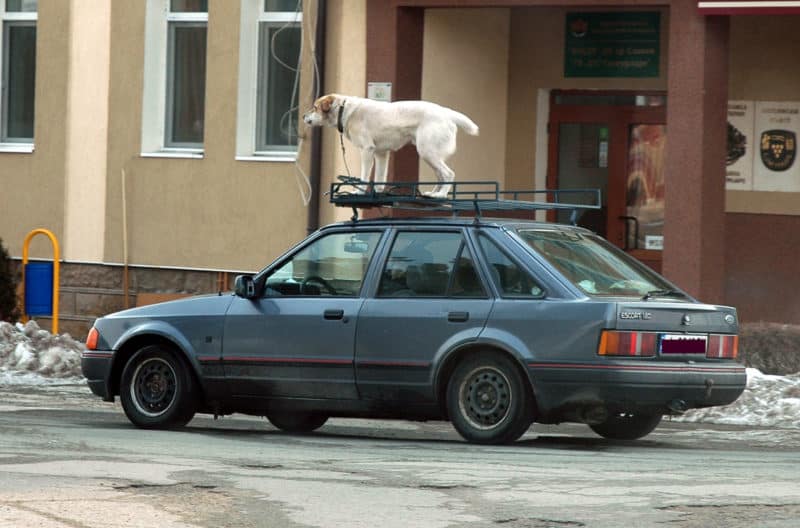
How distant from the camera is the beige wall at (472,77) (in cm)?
1970

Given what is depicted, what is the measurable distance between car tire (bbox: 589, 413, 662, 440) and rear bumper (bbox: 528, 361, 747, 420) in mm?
1040

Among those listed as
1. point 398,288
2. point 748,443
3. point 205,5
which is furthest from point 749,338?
point 205,5

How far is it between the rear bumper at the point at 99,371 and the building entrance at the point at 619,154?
939cm

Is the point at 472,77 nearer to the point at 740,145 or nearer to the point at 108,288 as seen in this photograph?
the point at 740,145

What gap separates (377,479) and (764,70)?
11652 mm

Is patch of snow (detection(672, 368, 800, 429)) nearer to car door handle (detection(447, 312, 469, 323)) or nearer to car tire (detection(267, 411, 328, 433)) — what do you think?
car tire (detection(267, 411, 328, 433))

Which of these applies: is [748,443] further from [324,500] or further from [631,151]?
[631,151]

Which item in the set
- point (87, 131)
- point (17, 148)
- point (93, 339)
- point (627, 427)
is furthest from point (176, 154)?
point (627, 427)

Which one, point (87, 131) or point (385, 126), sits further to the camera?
point (87, 131)

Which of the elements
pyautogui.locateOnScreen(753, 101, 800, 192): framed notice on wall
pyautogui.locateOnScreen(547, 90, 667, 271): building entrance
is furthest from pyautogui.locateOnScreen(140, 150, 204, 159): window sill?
pyautogui.locateOnScreen(753, 101, 800, 192): framed notice on wall

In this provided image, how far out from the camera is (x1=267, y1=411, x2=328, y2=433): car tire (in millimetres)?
12445

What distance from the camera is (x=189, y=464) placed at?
32.3 ft

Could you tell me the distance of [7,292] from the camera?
61.9 ft

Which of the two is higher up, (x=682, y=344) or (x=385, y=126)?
(x=385, y=126)
